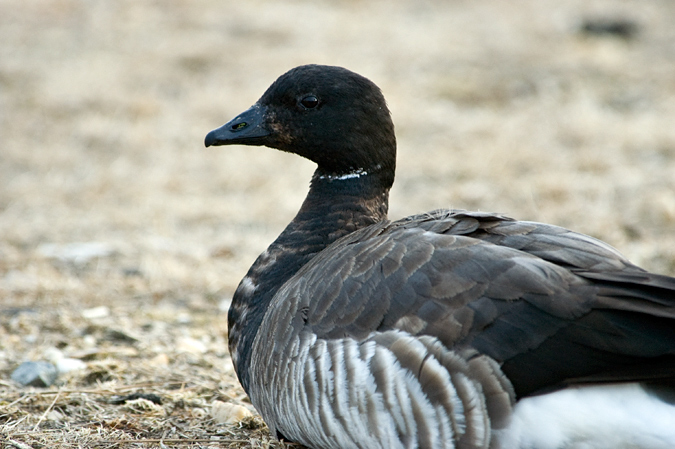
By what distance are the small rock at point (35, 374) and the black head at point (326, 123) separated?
63.8 inches

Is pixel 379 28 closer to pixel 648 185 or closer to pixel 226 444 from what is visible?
pixel 648 185

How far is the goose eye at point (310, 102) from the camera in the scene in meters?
4.22

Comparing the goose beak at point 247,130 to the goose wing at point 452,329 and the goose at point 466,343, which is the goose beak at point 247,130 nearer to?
the goose at point 466,343

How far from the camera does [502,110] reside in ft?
39.4

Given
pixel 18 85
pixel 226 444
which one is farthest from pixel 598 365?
pixel 18 85

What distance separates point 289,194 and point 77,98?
495cm

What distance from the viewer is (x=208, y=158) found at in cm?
1042

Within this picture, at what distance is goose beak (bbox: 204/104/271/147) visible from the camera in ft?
14.0

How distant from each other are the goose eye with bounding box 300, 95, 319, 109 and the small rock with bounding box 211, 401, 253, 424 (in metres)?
1.58

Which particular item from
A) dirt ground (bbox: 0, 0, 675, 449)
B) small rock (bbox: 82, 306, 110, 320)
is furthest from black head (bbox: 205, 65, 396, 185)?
small rock (bbox: 82, 306, 110, 320)

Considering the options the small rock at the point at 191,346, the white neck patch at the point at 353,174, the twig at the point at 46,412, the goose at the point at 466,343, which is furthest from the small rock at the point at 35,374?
the white neck patch at the point at 353,174

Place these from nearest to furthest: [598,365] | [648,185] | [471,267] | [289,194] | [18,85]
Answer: [598,365] → [471,267] → [648,185] → [289,194] → [18,85]

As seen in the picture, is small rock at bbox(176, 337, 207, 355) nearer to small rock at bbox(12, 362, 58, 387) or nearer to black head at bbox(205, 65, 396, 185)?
small rock at bbox(12, 362, 58, 387)

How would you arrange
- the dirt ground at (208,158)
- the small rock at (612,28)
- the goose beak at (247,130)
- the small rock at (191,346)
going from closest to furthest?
the goose beak at (247,130)
the dirt ground at (208,158)
the small rock at (191,346)
the small rock at (612,28)
